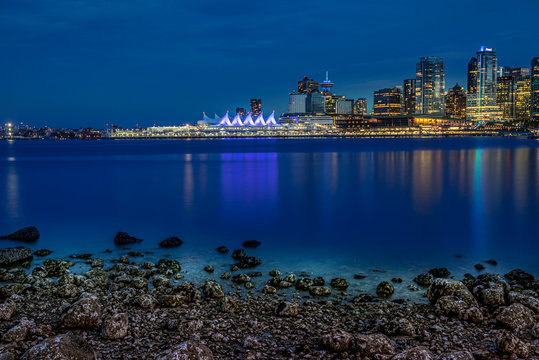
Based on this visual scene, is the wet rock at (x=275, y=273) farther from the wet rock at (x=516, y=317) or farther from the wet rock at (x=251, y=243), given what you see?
the wet rock at (x=516, y=317)

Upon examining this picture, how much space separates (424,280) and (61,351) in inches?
265

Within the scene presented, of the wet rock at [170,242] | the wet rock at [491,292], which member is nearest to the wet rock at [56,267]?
the wet rock at [170,242]

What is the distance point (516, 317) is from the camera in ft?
21.7

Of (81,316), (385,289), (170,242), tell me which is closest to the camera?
(81,316)

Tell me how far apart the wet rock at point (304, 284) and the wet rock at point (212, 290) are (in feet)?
4.99


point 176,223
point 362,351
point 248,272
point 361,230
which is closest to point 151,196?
point 176,223

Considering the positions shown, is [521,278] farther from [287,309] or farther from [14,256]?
[14,256]

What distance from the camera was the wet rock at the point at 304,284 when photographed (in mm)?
8414

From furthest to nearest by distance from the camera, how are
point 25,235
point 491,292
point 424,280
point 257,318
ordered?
point 25,235, point 424,280, point 491,292, point 257,318

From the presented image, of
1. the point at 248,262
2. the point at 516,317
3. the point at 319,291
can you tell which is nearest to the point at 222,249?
the point at 248,262

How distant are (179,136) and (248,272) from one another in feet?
638

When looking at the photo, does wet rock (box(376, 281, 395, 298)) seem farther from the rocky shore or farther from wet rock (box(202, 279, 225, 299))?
wet rock (box(202, 279, 225, 299))

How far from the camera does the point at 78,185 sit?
2900 centimetres

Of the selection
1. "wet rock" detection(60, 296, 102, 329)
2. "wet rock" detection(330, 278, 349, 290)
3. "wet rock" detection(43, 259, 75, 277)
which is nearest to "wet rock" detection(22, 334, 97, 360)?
"wet rock" detection(60, 296, 102, 329)
